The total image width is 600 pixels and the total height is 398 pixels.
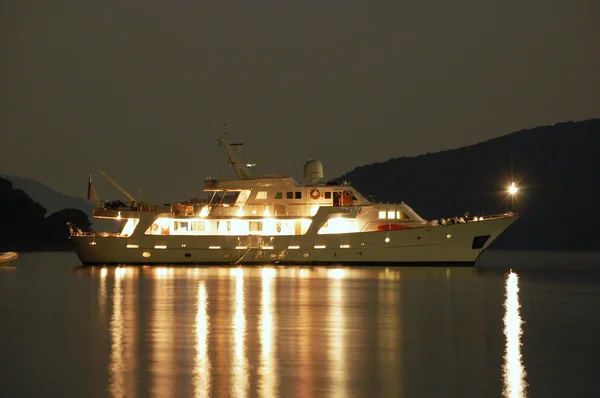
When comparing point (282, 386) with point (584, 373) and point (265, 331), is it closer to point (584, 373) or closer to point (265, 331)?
point (584, 373)

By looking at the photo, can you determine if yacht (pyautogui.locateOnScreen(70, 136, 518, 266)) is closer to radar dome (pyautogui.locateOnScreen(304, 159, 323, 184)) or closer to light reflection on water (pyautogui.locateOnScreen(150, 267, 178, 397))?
radar dome (pyautogui.locateOnScreen(304, 159, 323, 184))

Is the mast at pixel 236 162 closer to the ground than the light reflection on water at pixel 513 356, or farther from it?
farther from it

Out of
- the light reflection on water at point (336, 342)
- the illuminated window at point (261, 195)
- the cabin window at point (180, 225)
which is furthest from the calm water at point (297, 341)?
the illuminated window at point (261, 195)

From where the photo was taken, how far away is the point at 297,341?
2309cm

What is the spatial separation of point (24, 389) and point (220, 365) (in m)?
3.79

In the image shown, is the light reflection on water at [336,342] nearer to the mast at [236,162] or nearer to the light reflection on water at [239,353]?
the light reflection on water at [239,353]

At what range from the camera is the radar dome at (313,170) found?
60562mm

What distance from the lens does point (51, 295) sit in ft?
129

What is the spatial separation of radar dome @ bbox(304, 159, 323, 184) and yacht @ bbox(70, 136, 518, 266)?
755mm

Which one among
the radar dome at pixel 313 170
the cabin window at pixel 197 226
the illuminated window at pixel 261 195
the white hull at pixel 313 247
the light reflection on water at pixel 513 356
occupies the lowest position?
the light reflection on water at pixel 513 356

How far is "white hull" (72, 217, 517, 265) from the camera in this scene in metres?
56.8

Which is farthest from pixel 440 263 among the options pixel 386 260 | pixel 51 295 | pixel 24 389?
pixel 24 389

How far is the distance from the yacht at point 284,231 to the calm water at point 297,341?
1422 cm

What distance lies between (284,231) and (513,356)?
38094 mm
